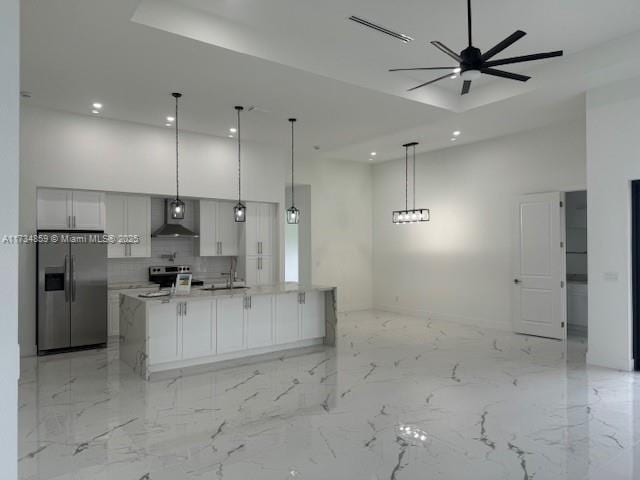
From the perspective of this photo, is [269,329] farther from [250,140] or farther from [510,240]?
[510,240]

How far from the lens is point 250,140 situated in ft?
26.3

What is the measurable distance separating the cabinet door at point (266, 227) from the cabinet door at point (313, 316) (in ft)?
6.76

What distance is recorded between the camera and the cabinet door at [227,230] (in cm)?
815

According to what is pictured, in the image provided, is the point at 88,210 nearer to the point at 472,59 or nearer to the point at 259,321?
the point at 259,321

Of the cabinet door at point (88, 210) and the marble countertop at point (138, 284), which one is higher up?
the cabinet door at point (88, 210)

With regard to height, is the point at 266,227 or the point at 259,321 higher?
the point at 266,227

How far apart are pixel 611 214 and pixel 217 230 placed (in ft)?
19.5

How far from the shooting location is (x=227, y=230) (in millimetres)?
8234

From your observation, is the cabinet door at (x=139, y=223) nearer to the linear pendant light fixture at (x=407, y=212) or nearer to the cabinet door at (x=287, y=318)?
the cabinet door at (x=287, y=318)

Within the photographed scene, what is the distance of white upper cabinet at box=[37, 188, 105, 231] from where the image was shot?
6.24 m

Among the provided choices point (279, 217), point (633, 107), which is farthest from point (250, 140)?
point (633, 107)

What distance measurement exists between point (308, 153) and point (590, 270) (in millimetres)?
5461

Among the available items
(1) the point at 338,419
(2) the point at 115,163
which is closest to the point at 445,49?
(1) the point at 338,419

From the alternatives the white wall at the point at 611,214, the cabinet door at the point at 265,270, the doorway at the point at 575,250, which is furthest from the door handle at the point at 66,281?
the doorway at the point at 575,250
